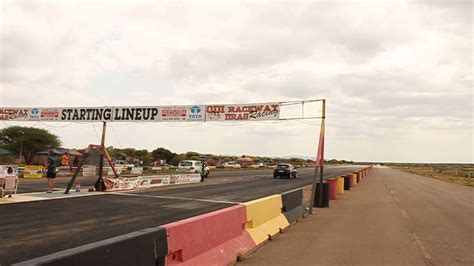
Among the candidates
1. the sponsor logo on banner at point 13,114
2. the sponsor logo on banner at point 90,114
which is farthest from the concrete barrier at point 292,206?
the sponsor logo on banner at point 13,114

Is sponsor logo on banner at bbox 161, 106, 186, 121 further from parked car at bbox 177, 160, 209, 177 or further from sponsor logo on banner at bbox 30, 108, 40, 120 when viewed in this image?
parked car at bbox 177, 160, 209, 177

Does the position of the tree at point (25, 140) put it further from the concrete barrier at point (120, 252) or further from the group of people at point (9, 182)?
the concrete barrier at point (120, 252)

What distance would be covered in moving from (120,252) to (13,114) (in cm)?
2964

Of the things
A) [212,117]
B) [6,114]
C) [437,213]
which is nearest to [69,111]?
[6,114]

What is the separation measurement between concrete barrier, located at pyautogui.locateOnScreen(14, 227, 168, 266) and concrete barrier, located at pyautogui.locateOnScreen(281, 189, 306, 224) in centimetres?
665

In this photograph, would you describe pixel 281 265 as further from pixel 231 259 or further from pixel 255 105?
pixel 255 105

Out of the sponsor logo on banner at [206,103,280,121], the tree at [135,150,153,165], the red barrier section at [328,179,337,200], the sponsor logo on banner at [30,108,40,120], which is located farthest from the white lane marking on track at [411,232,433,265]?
the tree at [135,150,153,165]

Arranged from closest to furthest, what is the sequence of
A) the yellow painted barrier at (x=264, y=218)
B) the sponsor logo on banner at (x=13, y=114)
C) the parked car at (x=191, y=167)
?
1. the yellow painted barrier at (x=264, y=218)
2. the sponsor logo on banner at (x=13, y=114)
3. the parked car at (x=191, y=167)

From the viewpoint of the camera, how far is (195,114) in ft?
86.5

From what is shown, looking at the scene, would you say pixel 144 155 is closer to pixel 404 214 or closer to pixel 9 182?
pixel 9 182

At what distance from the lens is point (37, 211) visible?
12.7 meters

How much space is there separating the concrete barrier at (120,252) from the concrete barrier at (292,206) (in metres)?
6.65

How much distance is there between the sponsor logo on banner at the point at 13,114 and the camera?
96.9 feet

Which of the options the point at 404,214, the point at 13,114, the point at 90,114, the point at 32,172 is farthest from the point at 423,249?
the point at 32,172
